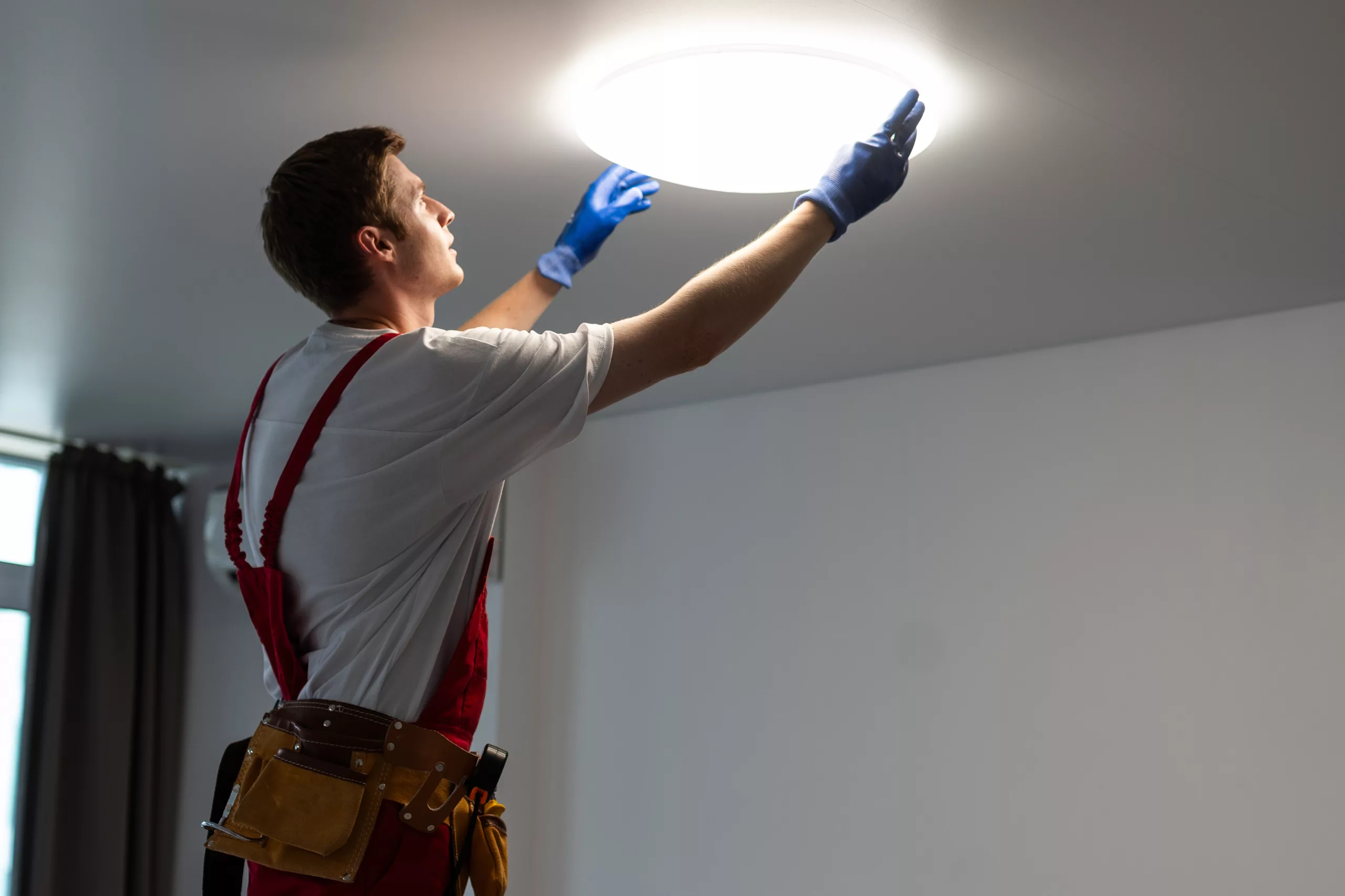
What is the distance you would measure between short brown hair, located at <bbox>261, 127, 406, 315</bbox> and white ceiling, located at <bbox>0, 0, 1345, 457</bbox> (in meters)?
0.46

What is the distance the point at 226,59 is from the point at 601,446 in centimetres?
257

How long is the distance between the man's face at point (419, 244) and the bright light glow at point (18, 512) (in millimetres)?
3748

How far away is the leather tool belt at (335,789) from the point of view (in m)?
1.29

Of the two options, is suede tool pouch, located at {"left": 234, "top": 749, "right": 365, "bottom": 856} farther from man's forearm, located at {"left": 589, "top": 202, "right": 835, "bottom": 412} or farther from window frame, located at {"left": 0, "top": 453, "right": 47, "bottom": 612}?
window frame, located at {"left": 0, "top": 453, "right": 47, "bottom": 612}

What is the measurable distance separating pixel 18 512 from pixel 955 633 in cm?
360

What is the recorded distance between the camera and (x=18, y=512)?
4.75m

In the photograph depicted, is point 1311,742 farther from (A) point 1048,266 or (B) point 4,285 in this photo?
(B) point 4,285

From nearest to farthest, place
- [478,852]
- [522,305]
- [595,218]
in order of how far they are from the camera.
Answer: [478,852] → [522,305] → [595,218]

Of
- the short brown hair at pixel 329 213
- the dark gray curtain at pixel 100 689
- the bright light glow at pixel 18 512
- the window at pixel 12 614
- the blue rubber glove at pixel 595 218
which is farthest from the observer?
the bright light glow at pixel 18 512

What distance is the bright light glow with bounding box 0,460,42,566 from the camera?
465 cm

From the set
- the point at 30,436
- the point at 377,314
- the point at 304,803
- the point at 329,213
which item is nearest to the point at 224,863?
the point at 304,803

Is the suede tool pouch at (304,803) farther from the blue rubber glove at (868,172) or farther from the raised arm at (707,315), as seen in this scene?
the blue rubber glove at (868,172)

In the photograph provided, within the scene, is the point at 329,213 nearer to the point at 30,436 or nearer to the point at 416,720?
the point at 416,720

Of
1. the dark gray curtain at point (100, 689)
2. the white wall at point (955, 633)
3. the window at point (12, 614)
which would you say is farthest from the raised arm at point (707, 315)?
the window at point (12, 614)
